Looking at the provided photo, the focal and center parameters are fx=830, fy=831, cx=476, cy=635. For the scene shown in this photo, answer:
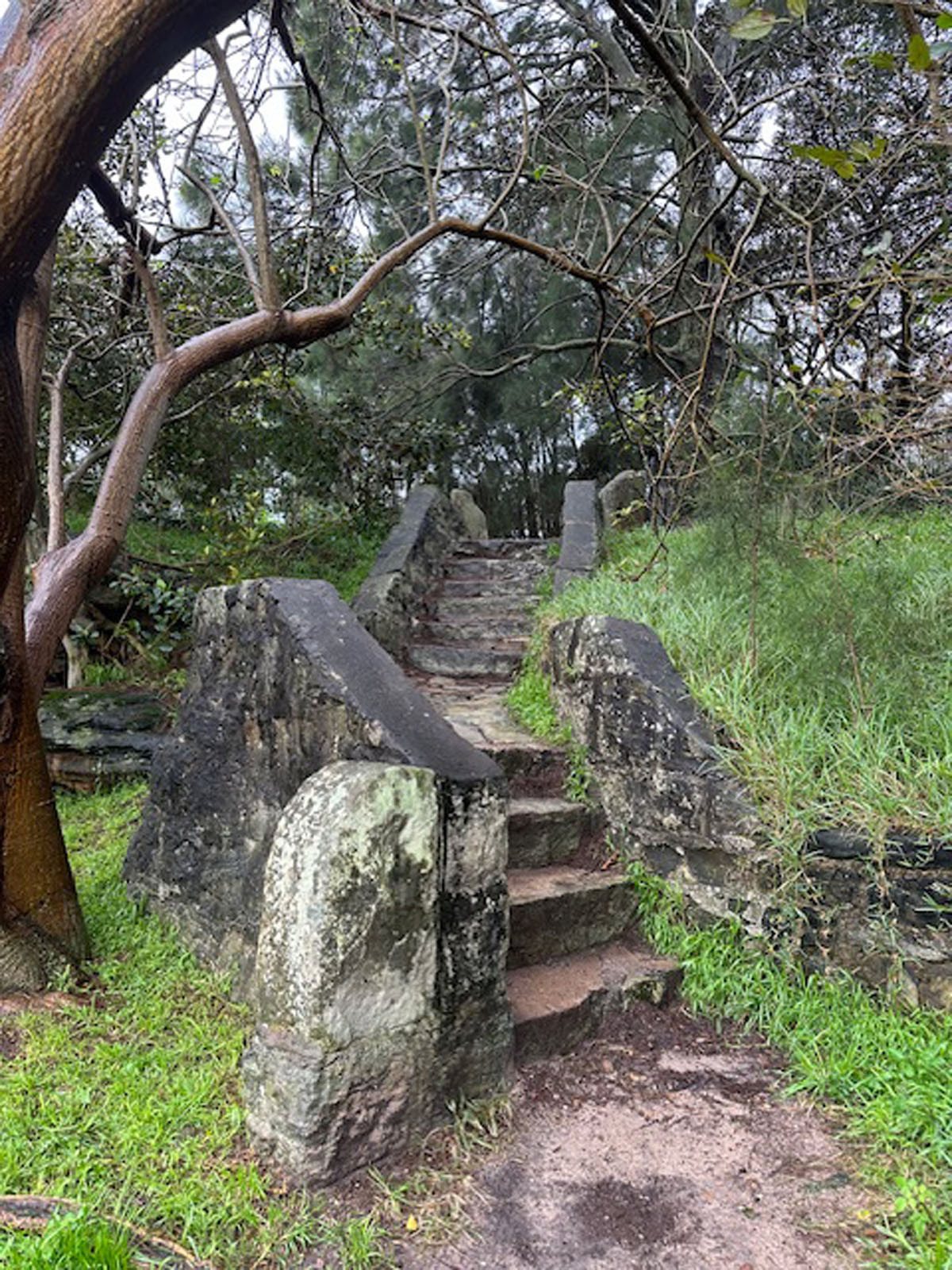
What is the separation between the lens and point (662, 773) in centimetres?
344

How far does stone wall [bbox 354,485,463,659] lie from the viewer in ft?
19.0

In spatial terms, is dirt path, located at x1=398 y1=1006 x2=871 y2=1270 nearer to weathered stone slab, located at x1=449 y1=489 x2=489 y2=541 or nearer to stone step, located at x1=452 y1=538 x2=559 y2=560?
→ stone step, located at x1=452 y1=538 x2=559 y2=560

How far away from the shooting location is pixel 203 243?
7.23 metres

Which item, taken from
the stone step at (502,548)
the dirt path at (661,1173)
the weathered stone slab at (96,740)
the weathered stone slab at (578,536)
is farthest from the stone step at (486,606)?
the dirt path at (661,1173)

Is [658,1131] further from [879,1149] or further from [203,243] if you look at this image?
[203,243]

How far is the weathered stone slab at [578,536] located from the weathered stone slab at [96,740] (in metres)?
2.99

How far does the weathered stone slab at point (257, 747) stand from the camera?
8.35 ft

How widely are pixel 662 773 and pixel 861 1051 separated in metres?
1.19

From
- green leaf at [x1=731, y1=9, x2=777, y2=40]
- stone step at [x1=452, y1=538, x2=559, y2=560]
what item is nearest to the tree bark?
green leaf at [x1=731, y1=9, x2=777, y2=40]

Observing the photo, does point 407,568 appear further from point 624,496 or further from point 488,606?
point 624,496

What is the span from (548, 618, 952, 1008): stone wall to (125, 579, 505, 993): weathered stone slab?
43.2 inches

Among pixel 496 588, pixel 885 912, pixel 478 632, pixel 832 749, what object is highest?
pixel 496 588

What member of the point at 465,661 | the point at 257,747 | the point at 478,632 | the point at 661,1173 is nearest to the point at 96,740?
the point at 465,661

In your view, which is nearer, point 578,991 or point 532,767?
point 578,991
